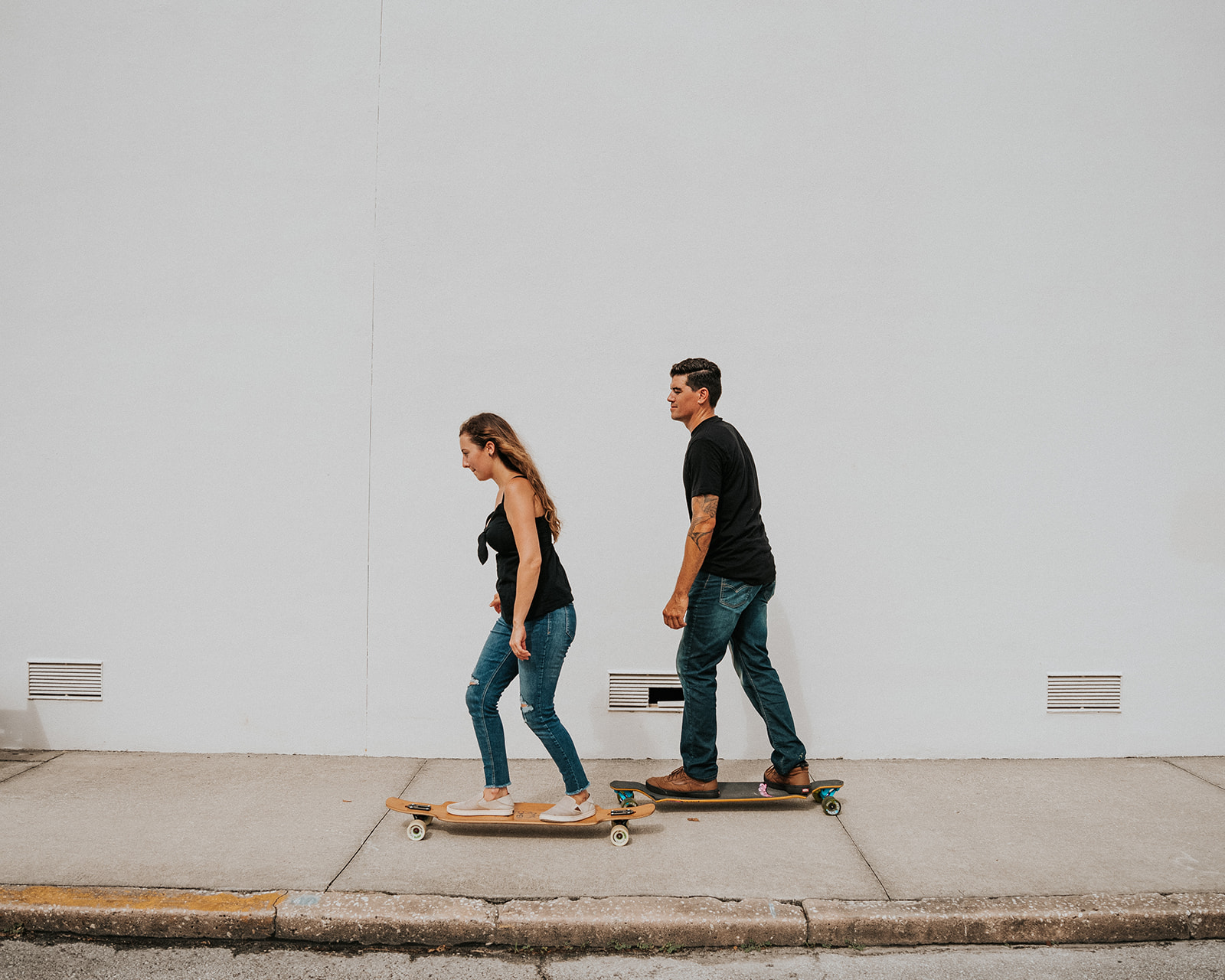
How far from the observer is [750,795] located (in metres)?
3.97

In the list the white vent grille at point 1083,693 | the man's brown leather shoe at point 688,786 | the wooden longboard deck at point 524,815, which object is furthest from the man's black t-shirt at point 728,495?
the white vent grille at point 1083,693

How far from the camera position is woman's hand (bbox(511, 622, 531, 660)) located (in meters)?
3.44

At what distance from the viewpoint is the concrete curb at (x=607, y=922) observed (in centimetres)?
303

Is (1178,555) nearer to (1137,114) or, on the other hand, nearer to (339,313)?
(1137,114)

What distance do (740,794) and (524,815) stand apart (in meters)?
1.09

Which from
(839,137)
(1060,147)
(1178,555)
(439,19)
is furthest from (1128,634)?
(439,19)

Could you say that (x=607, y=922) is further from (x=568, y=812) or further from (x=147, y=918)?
(x=147, y=918)

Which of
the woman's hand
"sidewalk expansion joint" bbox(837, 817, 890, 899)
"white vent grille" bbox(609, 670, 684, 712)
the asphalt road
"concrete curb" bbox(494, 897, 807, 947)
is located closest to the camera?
the asphalt road

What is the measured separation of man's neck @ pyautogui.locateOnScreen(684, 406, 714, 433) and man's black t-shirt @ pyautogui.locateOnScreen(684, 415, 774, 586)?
46 mm

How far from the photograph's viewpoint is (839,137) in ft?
15.7

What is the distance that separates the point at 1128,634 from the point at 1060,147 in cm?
301

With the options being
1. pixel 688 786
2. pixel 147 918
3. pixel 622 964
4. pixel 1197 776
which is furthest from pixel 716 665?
pixel 1197 776

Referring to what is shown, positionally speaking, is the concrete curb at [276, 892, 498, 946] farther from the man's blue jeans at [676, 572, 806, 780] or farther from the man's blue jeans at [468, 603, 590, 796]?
the man's blue jeans at [676, 572, 806, 780]

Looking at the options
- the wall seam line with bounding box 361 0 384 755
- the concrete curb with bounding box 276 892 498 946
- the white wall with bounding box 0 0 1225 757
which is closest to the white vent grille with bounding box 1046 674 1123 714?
the white wall with bounding box 0 0 1225 757
